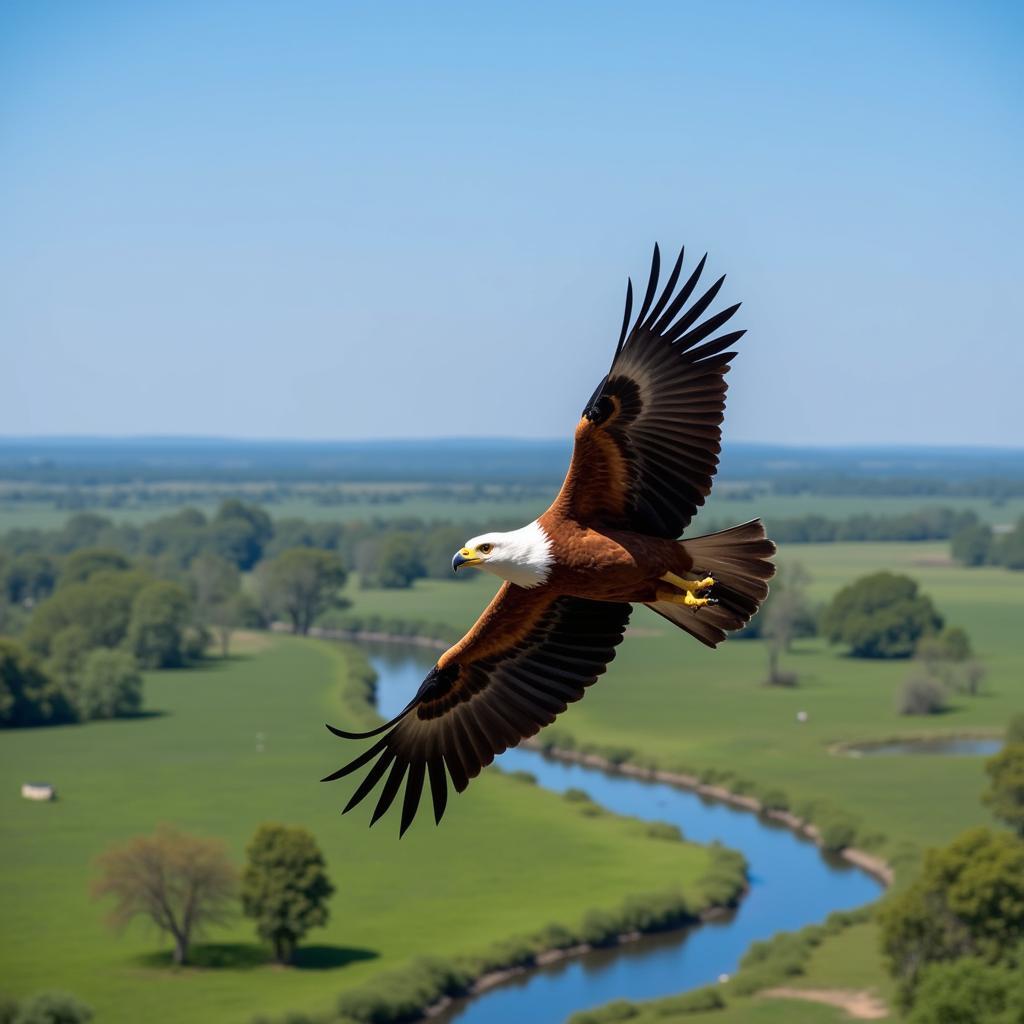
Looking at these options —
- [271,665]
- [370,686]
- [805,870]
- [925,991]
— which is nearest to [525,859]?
[805,870]

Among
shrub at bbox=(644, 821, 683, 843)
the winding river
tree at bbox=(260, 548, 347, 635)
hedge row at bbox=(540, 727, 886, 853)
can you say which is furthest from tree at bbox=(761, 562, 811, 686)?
shrub at bbox=(644, 821, 683, 843)

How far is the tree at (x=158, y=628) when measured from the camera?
161 meters

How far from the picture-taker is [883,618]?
16362 cm

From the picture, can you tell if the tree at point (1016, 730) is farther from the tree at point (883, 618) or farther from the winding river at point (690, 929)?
the tree at point (883, 618)

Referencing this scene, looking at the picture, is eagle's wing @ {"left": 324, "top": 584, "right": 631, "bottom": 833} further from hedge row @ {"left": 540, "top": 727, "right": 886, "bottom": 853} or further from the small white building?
the small white building

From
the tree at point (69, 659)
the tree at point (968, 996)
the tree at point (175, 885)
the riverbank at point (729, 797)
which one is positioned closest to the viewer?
the tree at point (968, 996)

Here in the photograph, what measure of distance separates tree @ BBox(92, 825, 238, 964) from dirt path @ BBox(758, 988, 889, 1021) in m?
24.8

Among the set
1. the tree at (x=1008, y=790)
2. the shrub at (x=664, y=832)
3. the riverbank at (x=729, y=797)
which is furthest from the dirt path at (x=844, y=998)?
the tree at (x=1008, y=790)

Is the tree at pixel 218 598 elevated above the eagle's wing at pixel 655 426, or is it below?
below

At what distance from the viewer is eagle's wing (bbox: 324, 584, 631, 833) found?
58.7 feet

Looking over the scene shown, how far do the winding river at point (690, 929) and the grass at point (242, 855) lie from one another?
11.2 ft

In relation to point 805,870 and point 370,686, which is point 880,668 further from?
point 805,870

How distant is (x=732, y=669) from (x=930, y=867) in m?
89.6

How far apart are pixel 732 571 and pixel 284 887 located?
63.3 m
